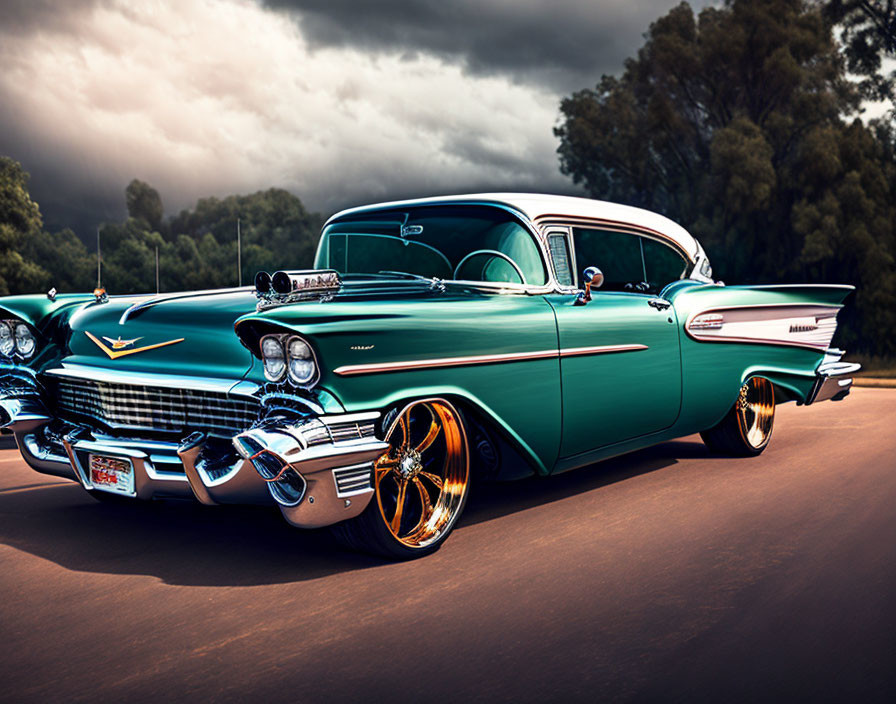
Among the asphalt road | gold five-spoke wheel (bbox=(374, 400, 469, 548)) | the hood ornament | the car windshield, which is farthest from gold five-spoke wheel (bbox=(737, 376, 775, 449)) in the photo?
the hood ornament

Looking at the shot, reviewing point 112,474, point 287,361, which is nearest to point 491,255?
point 287,361

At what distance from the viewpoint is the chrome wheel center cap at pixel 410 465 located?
423 centimetres

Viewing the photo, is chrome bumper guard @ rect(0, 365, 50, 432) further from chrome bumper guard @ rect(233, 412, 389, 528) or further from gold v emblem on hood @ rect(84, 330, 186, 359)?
chrome bumper guard @ rect(233, 412, 389, 528)

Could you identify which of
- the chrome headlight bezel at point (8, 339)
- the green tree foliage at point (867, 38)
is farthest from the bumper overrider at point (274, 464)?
the green tree foliage at point (867, 38)

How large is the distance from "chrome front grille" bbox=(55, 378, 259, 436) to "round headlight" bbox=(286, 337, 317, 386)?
0.78 ft

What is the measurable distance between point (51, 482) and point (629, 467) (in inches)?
153

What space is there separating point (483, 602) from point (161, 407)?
1670 millimetres

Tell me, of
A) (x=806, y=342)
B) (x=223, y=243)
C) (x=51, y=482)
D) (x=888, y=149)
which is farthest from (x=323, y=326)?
(x=223, y=243)

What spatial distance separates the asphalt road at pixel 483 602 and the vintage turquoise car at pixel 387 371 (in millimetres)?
358

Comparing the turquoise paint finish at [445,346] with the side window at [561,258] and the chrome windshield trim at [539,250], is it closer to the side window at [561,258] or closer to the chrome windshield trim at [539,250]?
the chrome windshield trim at [539,250]

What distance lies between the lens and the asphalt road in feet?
9.54

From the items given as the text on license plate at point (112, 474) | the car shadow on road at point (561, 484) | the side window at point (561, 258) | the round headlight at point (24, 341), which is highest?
the side window at point (561, 258)

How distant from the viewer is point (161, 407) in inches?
164

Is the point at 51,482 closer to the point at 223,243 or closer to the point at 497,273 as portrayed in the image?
the point at 497,273
